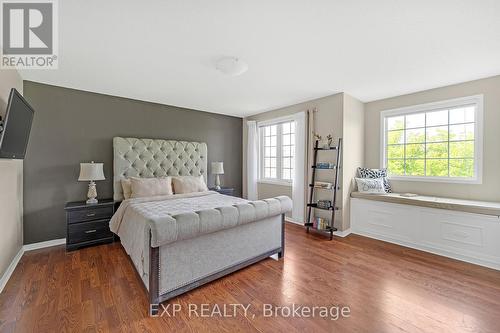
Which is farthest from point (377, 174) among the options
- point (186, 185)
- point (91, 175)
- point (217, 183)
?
point (91, 175)

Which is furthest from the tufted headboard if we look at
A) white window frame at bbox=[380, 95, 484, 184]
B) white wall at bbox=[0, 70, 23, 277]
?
white window frame at bbox=[380, 95, 484, 184]

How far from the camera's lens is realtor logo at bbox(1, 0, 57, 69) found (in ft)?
5.39

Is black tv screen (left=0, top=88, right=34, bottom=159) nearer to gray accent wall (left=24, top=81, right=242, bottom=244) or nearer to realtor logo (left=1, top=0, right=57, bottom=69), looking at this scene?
realtor logo (left=1, top=0, right=57, bottom=69)

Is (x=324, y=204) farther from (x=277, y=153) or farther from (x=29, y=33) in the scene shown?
(x=29, y=33)

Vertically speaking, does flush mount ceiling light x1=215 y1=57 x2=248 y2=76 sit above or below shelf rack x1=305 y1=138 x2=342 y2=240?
above

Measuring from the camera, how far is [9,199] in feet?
8.08

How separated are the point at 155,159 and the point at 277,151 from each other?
2495 millimetres

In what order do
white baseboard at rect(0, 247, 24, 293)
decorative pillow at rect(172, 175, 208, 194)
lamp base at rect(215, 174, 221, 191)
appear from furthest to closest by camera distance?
lamp base at rect(215, 174, 221, 191) → decorative pillow at rect(172, 175, 208, 194) → white baseboard at rect(0, 247, 24, 293)

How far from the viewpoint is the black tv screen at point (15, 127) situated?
1865 millimetres

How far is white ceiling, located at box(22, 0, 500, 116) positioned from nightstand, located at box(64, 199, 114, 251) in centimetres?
178

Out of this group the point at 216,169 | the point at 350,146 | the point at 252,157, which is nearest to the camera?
the point at 350,146

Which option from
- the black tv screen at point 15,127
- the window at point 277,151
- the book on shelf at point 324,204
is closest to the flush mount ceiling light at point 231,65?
the black tv screen at point 15,127

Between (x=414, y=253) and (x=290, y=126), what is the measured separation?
2.94 meters

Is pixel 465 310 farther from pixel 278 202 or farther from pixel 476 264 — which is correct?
pixel 278 202
